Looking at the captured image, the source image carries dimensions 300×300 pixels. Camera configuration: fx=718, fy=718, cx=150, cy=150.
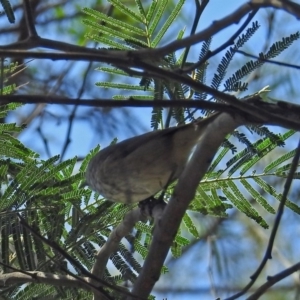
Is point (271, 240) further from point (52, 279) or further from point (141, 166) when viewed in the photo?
point (141, 166)

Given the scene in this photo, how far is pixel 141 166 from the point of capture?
3.40m

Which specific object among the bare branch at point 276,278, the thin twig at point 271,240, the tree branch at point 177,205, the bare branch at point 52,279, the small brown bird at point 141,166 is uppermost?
the small brown bird at point 141,166

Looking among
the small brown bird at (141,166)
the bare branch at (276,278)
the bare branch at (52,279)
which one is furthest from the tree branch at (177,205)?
the small brown bird at (141,166)

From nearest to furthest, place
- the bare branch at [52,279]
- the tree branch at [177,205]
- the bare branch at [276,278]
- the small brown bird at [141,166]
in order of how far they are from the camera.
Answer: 1. the bare branch at [276,278]
2. the tree branch at [177,205]
3. the bare branch at [52,279]
4. the small brown bird at [141,166]

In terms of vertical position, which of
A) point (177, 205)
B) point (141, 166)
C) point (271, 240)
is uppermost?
point (141, 166)

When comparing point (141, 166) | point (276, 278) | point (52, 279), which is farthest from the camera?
point (141, 166)

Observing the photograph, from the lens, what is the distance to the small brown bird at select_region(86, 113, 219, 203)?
3346 millimetres

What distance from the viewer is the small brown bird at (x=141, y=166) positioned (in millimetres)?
3346

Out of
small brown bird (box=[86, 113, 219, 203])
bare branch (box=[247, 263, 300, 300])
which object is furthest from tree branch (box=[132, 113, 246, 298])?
small brown bird (box=[86, 113, 219, 203])

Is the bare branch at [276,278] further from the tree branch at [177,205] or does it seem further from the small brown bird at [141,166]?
the small brown bird at [141,166]

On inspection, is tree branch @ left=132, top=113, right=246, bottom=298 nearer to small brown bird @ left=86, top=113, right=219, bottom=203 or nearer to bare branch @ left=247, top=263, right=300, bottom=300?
bare branch @ left=247, top=263, right=300, bottom=300

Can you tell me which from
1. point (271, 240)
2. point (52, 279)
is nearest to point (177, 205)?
point (271, 240)

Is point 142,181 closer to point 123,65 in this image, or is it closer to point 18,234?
point 18,234

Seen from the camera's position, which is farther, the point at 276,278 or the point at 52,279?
the point at 52,279
